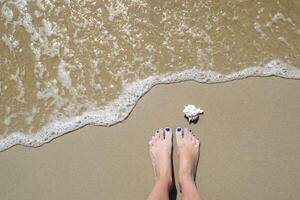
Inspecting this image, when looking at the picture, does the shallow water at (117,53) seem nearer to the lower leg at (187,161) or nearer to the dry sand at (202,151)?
the dry sand at (202,151)

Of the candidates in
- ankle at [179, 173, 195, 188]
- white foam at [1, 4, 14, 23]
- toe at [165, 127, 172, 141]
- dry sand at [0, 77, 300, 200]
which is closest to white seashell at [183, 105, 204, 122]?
dry sand at [0, 77, 300, 200]

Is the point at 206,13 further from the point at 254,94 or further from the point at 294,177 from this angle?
the point at 294,177

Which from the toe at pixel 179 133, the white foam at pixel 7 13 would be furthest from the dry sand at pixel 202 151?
the white foam at pixel 7 13

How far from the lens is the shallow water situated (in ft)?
9.16

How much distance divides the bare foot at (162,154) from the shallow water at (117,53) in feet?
1.00

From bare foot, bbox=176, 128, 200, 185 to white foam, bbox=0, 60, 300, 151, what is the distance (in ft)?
1.27

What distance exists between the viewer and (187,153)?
105 inches

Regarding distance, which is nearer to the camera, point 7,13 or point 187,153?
point 187,153

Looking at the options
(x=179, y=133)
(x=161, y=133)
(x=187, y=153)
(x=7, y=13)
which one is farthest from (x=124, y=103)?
(x=7, y=13)

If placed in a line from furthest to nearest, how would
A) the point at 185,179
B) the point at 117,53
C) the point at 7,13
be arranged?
1. the point at 7,13
2. the point at 117,53
3. the point at 185,179

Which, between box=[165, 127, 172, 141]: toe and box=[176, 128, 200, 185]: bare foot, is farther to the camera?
box=[165, 127, 172, 141]: toe

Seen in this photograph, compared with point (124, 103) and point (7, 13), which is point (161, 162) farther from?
point (7, 13)

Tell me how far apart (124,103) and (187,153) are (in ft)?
1.91

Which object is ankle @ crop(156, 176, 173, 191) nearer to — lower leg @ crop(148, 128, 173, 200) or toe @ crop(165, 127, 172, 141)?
lower leg @ crop(148, 128, 173, 200)
